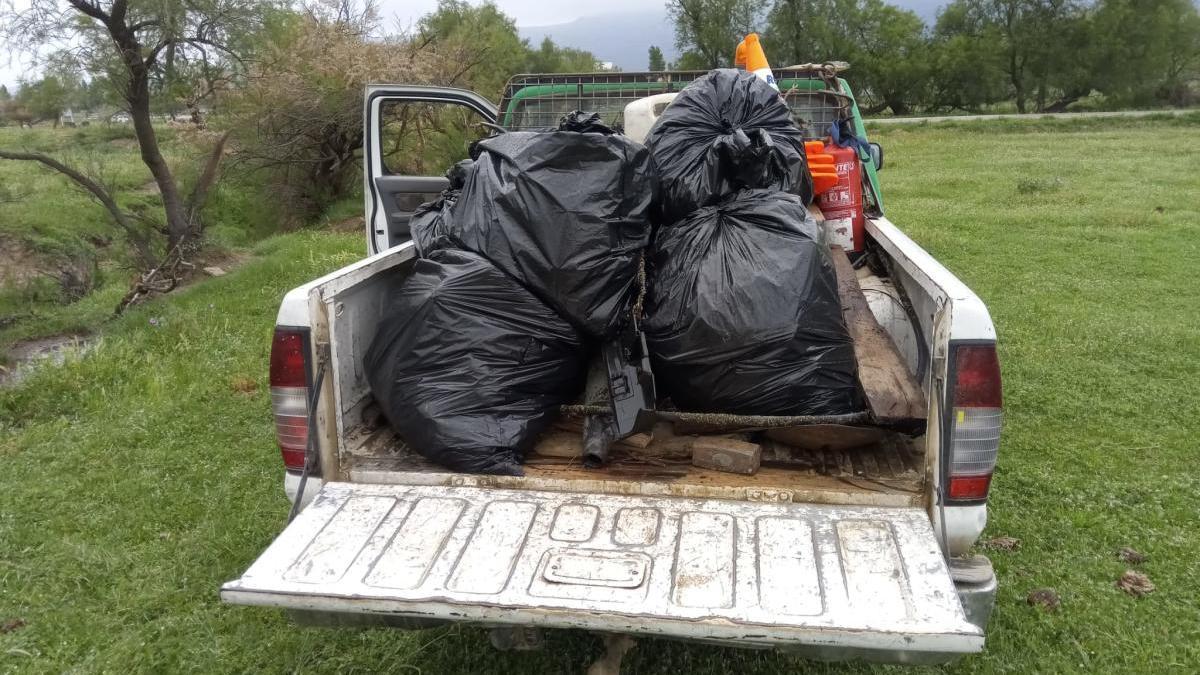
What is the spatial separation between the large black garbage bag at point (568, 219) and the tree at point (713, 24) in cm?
3900

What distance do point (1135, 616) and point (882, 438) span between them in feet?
3.99

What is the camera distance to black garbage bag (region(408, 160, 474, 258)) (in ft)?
9.08

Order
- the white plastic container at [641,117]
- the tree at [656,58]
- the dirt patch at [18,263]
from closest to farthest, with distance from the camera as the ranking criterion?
the white plastic container at [641,117] → the dirt patch at [18,263] → the tree at [656,58]

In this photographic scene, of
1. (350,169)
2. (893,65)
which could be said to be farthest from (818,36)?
(350,169)

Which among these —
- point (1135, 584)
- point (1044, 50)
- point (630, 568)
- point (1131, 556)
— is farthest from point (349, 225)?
point (1044, 50)

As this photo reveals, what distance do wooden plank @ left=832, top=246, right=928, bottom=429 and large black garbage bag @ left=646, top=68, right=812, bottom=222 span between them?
49cm

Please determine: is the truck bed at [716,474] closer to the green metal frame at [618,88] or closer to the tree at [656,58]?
the green metal frame at [618,88]

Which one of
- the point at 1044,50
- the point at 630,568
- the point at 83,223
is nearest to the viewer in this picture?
the point at 630,568

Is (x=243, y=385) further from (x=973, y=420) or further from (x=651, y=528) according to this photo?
(x=973, y=420)

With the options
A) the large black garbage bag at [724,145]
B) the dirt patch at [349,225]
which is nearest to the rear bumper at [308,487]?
the large black garbage bag at [724,145]

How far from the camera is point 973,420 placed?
2004 mm

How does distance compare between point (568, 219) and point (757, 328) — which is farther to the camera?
point (568, 219)

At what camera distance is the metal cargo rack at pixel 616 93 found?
4453 millimetres

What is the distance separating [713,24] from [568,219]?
40.9 m
